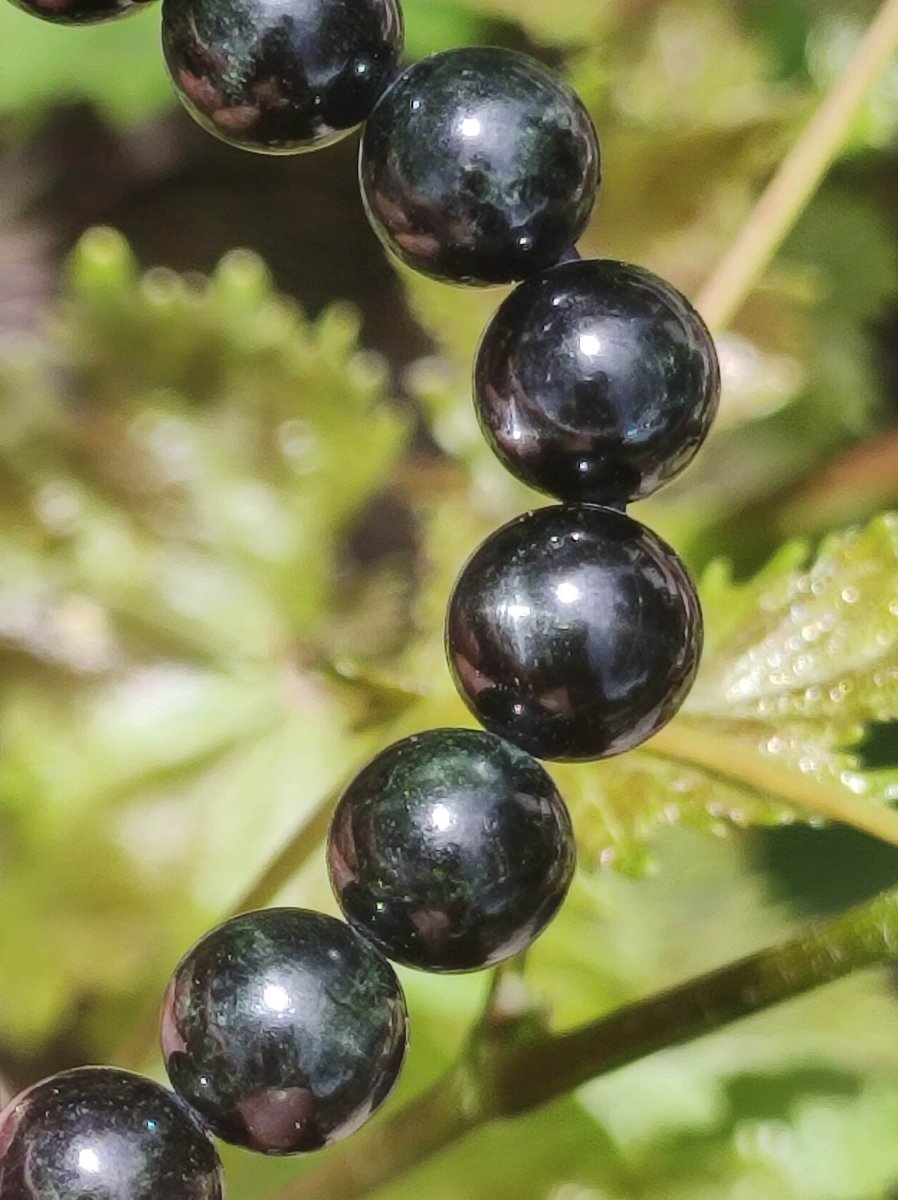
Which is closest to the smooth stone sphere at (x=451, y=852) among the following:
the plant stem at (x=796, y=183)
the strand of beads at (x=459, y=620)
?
the strand of beads at (x=459, y=620)

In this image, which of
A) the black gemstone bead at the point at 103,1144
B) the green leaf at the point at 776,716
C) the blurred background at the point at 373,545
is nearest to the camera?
the black gemstone bead at the point at 103,1144

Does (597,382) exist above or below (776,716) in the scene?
above

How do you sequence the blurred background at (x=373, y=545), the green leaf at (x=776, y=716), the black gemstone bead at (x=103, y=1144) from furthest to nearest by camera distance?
the blurred background at (x=373, y=545) → the green leaf at (x=776, y=716) → the black gemstone bead at (x=103, y=1144)

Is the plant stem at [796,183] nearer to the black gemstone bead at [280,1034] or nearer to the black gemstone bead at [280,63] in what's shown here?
the black gemstone bead at [280,63]

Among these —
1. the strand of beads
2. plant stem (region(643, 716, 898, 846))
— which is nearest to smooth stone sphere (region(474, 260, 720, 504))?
the strand of beads

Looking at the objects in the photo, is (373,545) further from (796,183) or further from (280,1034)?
(280,1034)

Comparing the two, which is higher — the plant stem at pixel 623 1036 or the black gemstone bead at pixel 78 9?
the black gemstone bead at pixel 78 9

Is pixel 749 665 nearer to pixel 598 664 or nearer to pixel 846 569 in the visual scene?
pixel 846 569

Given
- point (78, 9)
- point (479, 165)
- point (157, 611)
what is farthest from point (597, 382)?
point (157, 611)
